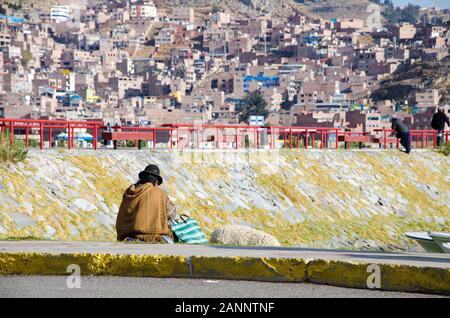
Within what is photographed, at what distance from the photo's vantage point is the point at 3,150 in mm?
21453

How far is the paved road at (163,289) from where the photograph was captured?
29.6ft

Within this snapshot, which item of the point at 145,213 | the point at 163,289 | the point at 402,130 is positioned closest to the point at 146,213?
the point at 145,213

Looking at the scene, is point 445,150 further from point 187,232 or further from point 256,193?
point 187,232

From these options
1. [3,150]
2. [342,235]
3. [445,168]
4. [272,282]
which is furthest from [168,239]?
[445,168]

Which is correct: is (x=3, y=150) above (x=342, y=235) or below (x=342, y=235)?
above

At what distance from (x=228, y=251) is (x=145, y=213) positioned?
221cm

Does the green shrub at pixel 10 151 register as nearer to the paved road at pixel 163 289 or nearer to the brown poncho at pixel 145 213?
the brown poncho at pixel 145 213

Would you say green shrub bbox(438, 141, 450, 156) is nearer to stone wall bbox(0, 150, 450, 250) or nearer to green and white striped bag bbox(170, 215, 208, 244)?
stone wall bbox(0, 150, 450, 250)

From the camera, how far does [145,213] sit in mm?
Answer: 13047

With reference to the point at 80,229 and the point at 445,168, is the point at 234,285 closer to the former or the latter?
the point at 80,229

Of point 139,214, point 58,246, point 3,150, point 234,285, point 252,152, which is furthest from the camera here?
point 252,152

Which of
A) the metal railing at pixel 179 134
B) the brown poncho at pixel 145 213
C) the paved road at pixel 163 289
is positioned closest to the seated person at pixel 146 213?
the brown poncho at pixel 145 213
